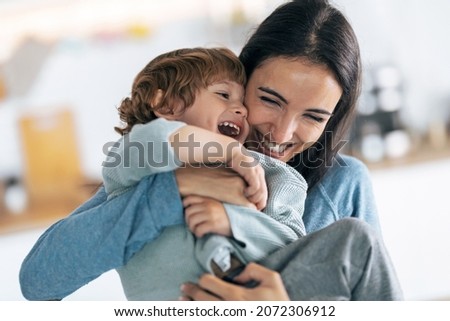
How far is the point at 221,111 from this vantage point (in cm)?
100

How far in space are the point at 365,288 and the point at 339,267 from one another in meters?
0.04

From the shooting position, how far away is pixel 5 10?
2539 mm

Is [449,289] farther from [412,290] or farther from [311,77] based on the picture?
[311,77]

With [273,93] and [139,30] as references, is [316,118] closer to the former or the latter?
[273,93]

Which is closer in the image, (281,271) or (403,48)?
(281,271)

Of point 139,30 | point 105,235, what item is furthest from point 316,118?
point 139,30

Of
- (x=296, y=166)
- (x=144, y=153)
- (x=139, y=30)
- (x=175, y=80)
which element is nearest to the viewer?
(x=144, y=153)

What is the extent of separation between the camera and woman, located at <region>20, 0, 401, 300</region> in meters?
0.87

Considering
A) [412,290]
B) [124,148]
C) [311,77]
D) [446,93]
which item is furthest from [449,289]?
[124,148]

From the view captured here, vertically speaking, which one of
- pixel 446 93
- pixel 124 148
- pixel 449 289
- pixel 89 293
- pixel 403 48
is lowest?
pixel 449 289

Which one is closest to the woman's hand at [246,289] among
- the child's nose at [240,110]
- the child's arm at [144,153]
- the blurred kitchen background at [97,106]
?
the child's arm at [144,153]

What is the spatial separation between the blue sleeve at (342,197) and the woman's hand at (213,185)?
0.26m

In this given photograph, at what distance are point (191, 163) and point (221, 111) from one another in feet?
0.36

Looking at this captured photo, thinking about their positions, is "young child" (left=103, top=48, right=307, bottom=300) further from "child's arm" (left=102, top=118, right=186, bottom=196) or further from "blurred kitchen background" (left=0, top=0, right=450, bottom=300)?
"blurred kitchen background" (left=0, top=0, right=450, bottom=300)
